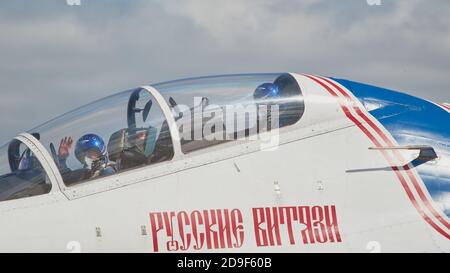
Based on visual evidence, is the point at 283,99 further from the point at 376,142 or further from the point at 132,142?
the point at 132,142

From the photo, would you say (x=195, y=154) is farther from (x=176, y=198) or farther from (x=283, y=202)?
(x=283, y=202)

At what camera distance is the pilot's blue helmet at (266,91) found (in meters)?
6.95

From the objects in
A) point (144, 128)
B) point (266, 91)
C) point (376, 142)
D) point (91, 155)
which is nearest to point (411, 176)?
point (376, 142)

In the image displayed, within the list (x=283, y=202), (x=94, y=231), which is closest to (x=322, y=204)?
(x=283, y=202)

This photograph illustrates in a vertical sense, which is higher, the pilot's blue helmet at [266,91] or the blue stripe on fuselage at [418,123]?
the pilot's blue helmet at [266,91]

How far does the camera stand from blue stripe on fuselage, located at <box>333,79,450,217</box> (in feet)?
21.9

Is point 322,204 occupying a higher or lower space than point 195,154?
lower

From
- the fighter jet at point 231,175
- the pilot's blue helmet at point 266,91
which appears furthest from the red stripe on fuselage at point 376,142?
the pilot's blue helmet at point 266,91

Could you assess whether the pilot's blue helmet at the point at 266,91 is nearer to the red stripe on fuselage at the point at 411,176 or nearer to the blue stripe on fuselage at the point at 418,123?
the blue stripe on fuselage at the point at 418,123

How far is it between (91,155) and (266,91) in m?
1.84

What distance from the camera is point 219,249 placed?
20.3 ft

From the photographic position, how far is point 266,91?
276 inches

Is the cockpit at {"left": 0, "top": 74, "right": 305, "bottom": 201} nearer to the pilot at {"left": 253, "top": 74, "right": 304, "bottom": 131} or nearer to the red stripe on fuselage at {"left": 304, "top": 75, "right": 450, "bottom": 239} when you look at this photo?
the pilot at {"left": 253, "top": 74, "right": 304, "bottom": 131}
